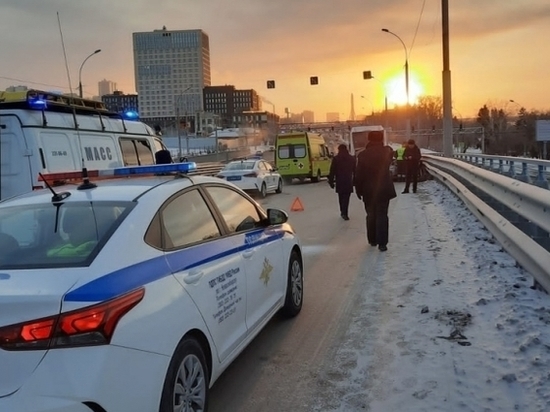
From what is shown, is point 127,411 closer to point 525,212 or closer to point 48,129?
point 525,212

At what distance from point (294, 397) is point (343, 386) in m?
0.38

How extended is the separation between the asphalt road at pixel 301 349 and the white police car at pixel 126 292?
1.06 feet

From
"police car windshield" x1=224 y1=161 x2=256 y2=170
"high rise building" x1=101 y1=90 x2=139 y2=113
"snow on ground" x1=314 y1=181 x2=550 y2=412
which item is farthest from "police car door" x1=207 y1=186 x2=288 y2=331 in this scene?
"police car windshield" x1=224 y1=161 x2=256 y2=170

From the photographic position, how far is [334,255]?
8930mm

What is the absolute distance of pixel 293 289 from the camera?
573 cm

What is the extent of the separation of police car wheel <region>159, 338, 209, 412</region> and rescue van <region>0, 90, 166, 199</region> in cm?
496

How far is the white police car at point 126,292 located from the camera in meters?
2.48

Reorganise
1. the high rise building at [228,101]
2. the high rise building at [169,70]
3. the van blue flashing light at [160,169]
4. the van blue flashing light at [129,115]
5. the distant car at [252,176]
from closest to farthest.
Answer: the van blue flashing light at [160,169] → the van blue flashing light at [129,115] → the distant car at [252,176] → the high rise building at [169,70] → the high rise building at [228,101]

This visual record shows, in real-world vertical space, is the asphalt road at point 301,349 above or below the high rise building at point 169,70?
below

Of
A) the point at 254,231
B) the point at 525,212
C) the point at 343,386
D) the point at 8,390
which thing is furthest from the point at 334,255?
the point at 8,390

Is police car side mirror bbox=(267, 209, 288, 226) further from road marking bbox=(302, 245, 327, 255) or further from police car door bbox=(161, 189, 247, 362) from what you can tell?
road marking bbox=(302, 245, 327, 255)

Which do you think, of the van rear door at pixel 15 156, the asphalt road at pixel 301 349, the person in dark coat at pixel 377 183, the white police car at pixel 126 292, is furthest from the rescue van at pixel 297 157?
the white police car at pixel 126 292

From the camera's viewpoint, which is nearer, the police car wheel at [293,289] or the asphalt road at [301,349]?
the asphalt road at [301,349]

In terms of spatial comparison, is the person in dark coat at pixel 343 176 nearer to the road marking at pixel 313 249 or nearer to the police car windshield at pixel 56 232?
the road marking at pixel 313 249
